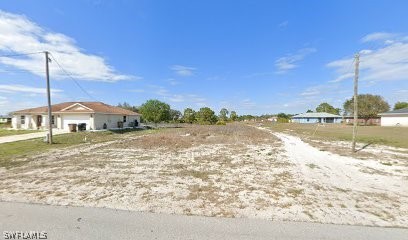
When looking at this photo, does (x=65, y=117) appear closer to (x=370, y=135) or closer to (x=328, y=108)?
(x=370, y=135)

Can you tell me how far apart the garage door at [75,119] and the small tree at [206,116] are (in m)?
43.2

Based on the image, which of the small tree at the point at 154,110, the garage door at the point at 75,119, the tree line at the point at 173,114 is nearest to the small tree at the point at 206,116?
the tree line at the point at 173,114

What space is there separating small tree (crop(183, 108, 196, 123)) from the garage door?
44.9m

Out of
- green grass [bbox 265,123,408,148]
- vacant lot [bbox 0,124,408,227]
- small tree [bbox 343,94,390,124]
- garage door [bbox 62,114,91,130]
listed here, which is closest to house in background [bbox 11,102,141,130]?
garage door [bbox 62,114,91,130]

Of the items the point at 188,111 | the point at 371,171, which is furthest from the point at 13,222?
the point at 188,111

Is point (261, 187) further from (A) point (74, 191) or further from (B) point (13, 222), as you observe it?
(B) point (13, 222)

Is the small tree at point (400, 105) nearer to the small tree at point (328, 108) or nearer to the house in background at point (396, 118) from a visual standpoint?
the small tree at point (328, 108)

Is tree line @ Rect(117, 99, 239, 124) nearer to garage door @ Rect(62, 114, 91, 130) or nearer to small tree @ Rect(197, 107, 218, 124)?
small tree @ Rect(197, 107, 218, 124)

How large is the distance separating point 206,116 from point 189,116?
5769 mm

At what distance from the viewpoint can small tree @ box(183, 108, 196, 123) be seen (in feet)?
242

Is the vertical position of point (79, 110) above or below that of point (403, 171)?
above

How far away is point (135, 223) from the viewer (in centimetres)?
432

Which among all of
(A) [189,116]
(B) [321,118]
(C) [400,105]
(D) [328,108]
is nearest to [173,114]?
(A) [189,116]

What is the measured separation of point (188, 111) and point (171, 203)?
229 feet
